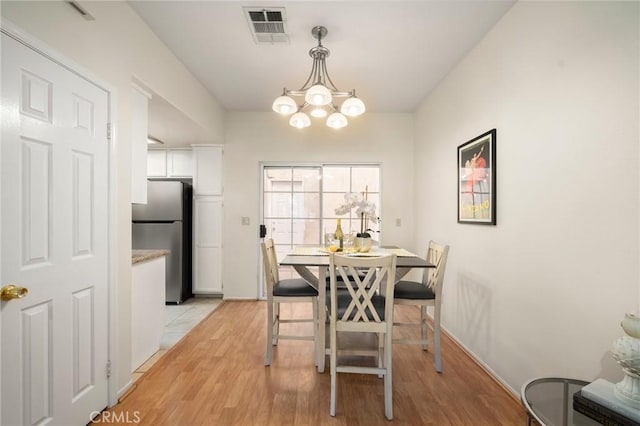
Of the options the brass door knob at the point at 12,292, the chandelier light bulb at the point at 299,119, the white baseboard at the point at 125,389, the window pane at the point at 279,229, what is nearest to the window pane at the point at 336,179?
the window pane at the point at 279,229

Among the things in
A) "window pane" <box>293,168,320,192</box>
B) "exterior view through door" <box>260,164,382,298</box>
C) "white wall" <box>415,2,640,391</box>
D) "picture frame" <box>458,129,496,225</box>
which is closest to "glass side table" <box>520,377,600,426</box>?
"white wall" <box>415,2,640,391</box>

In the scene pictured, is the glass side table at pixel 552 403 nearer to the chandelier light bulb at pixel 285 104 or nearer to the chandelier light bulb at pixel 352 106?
the chandelier light bulb at pixel 352 106

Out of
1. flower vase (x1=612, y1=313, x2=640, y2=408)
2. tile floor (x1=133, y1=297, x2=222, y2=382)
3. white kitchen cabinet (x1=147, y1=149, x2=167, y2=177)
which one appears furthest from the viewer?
white kitchen cabinet (x1=147, y1=149, x2=167, y2=177)

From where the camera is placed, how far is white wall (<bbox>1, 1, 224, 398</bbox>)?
1.50 meters

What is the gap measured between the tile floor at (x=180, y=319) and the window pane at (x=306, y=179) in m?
2.05

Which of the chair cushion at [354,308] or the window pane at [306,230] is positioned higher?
the window pane at [306,230]

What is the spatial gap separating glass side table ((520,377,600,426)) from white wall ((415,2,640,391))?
0.29 metres

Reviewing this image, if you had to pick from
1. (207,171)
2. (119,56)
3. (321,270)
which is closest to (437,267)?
(321,270)

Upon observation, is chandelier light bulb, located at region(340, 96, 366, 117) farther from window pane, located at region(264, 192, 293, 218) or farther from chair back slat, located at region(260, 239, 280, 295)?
window pane, located at region(264, 192, 293, 218)

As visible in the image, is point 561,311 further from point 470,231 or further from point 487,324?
point 470,231

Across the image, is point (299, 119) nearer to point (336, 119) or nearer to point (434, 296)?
point (336, 119)

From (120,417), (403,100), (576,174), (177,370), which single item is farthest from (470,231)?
(120,417)

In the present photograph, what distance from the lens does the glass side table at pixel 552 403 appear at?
45.2 inches

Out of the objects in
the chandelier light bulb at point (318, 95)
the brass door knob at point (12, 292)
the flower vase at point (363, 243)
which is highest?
the chandelier light bulb at point (318, 95)
